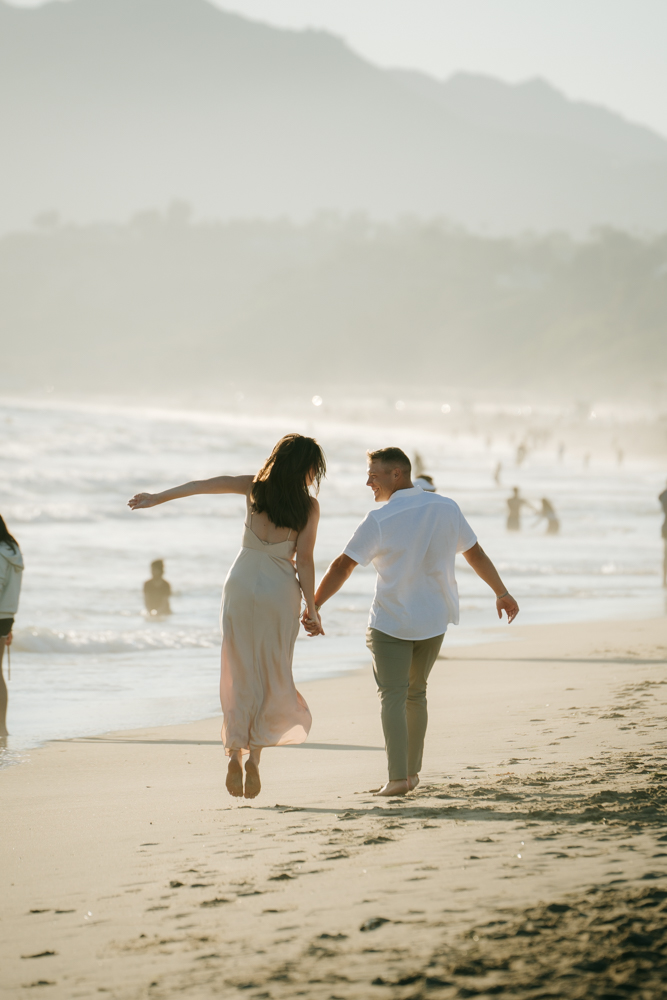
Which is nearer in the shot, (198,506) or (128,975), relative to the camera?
(128,975)

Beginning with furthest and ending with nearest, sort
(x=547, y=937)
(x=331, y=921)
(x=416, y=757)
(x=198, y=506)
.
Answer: (x=198, y=506), (x=416, y=757), (x=331, y=921), (x=547, y=937)

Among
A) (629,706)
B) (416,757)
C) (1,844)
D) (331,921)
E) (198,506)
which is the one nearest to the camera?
(331,921)

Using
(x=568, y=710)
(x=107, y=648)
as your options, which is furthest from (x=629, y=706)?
(x=107, y=648)

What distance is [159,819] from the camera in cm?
434

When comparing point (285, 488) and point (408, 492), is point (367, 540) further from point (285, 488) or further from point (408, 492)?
point (285, 488)

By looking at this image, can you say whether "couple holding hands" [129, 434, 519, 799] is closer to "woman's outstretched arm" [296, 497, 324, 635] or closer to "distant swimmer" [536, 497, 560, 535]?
"woman's outstretched arm" [296, 497, 324, 635]

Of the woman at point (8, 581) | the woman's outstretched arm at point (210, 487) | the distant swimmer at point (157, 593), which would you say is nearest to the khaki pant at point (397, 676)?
the woman's outstretched arm at point (210, 487)

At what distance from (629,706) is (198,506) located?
88.4 feet

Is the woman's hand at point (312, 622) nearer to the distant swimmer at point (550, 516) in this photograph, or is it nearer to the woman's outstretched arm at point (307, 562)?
the woman's outstretched arm at point (307, 562)

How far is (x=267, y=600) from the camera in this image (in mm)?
4234

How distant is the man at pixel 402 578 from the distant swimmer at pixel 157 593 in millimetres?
8996

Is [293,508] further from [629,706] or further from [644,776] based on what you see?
[629,706]

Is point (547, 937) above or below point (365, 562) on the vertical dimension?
below

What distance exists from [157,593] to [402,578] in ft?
30.3
